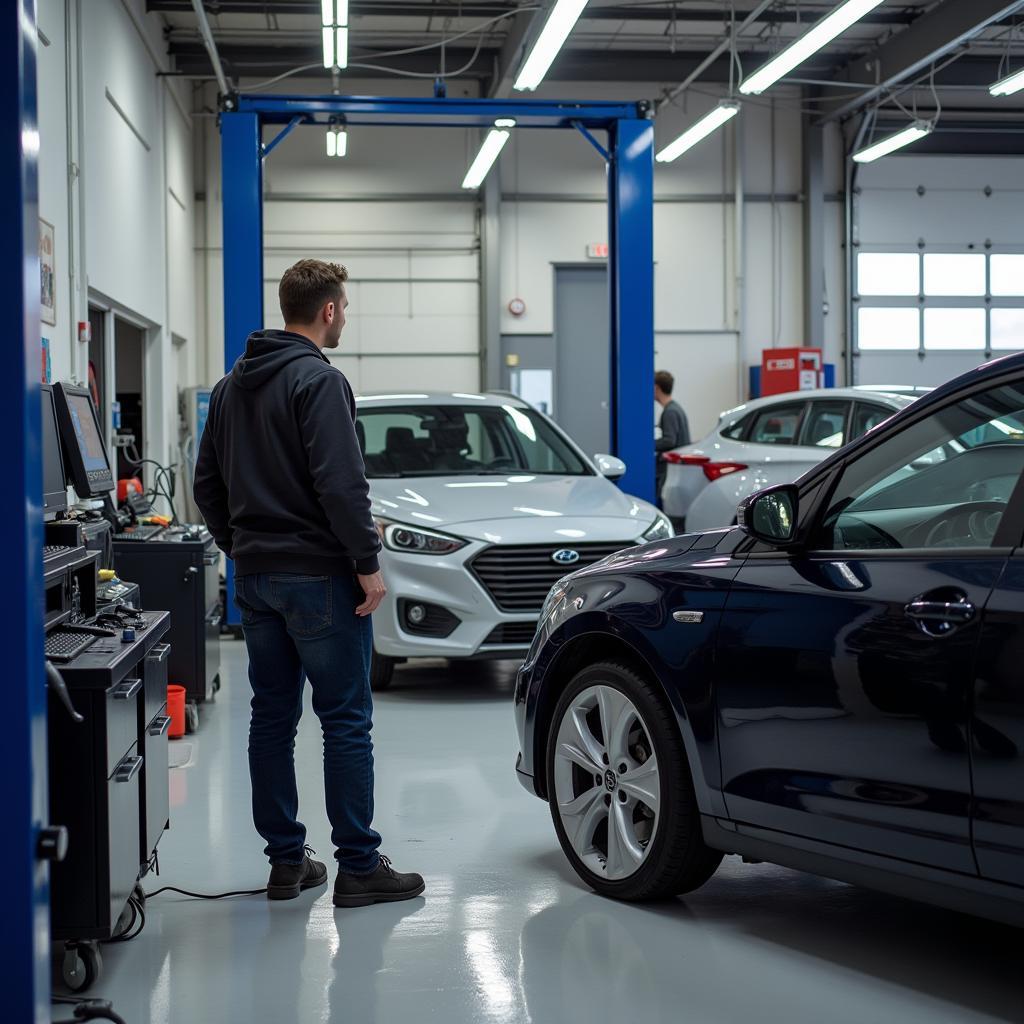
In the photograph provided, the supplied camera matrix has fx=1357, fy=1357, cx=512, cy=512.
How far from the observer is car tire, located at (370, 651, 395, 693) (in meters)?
6.56

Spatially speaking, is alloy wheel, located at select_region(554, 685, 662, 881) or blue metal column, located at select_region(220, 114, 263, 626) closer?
alloy wheel, located at select_region(554, 685, 662, 881)

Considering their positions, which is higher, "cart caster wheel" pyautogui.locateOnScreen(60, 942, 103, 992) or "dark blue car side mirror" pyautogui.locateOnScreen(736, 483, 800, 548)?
"dark blue car side mirror" pyautogui.locateOnScreen(736, 483, 800, 548)

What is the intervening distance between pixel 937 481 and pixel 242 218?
22.5ft

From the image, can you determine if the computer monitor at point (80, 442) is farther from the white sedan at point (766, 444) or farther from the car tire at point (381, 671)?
the white sedan at point (766, 444)

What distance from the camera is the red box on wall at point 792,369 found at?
16219 mm

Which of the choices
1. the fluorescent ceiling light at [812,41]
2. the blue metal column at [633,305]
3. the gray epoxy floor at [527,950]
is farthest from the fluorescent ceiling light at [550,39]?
the gray epoxy floor at [527,950]

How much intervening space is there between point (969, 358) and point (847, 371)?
5.51ft

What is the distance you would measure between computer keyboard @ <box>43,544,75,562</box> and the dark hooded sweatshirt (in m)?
0.44

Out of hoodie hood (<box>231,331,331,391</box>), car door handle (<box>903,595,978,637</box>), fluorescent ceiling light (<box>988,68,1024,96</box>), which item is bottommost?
car door handle (<box>903,595,978,637</box>)

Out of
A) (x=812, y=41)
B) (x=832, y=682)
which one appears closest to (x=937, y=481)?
(x=832, y=682)

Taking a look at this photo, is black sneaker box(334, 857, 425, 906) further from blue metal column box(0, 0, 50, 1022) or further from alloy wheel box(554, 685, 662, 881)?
blue metal column box(0, 0, 50, 1022)

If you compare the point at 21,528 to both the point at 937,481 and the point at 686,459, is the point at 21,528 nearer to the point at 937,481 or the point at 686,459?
the point at 937,481

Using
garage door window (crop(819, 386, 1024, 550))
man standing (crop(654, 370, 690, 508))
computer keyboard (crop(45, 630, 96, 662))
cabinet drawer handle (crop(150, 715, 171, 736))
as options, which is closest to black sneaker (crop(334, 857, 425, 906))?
cabinet drawer handle (crop(150, 715, 171, 736))

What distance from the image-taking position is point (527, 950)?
3.09m
